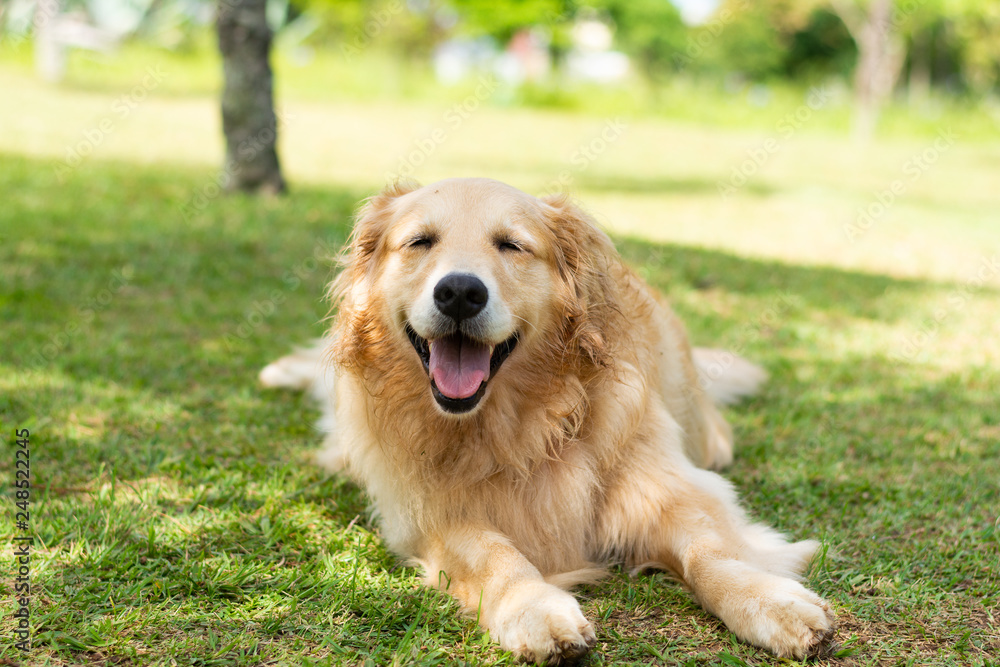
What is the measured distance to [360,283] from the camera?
335 centimetres

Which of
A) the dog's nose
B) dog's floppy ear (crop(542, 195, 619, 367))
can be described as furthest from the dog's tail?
the dog's nose

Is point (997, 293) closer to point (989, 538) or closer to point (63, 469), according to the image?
point (989, 538)

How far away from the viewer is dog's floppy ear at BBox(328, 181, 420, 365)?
10.7ft

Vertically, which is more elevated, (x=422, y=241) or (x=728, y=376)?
(x=422, y=241)

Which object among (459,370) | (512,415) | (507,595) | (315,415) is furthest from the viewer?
(315,415)

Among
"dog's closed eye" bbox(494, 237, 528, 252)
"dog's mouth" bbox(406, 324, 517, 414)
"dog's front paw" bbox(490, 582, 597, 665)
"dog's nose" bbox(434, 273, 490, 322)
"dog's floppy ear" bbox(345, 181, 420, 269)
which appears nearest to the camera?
"dog's front paw" bbox(490, 582, 597, 665)

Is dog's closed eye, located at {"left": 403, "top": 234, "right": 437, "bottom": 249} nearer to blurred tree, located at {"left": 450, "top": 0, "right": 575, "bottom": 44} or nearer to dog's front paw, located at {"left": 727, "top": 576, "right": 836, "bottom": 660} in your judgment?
dog's front paw, located at {"left": 727, "top": 576, "right": 836, "bottom": 660}

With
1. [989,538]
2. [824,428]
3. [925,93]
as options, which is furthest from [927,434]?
[925,93]

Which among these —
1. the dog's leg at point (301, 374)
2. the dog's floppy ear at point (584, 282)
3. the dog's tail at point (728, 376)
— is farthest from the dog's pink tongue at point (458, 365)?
the dog's tail at point (728, 376)

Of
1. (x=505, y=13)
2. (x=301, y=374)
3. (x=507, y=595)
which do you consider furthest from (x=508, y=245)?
(x=505, y=13)

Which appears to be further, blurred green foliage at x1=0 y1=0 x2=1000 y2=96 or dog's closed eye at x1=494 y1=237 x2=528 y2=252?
blurred green foliage at x1=0 y1=0 x2=1000 y2=96

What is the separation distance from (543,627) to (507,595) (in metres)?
0.23

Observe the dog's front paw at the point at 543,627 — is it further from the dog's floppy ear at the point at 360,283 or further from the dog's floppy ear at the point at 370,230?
the dog's floppy ear at the point at 370,230

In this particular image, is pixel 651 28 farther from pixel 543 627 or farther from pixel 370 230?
pixel 543 627
